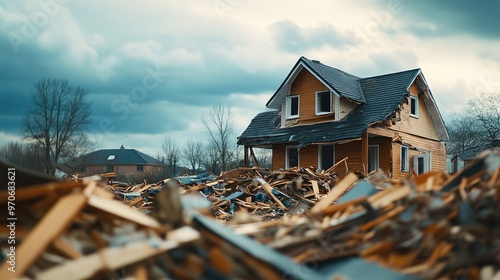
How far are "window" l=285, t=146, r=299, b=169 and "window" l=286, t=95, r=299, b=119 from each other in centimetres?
184

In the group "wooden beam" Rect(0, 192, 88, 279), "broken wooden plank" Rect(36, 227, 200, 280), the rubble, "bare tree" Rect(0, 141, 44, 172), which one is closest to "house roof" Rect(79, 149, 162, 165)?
"bare tree" Rect(0, 141, 44, 172)

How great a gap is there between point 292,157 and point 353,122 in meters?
4.90

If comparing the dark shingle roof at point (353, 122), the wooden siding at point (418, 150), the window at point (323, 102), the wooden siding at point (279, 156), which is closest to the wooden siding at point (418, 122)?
the wooden siding at point (418, 150)

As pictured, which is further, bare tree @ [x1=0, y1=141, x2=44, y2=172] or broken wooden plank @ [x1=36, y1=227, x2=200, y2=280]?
bare tree @ [x1=0, y1=141, x2=44, y2=172]

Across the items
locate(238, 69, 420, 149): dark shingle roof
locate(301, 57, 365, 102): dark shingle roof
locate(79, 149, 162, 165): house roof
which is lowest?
locate(79, 149, 162, 165): house roof

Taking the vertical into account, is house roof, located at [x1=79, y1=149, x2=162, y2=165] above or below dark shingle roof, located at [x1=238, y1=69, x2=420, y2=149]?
below

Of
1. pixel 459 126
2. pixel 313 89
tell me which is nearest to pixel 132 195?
pixel 313 89

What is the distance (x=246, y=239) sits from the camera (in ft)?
7.38

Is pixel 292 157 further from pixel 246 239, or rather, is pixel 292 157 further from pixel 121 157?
pixel 121 157

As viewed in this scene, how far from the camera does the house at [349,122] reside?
22984mm

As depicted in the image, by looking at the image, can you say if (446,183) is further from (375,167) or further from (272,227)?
(375,167)

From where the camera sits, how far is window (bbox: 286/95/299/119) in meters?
26.0

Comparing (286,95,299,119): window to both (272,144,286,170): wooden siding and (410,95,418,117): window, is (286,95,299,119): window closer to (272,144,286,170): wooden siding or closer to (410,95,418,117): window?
(272,144,286,170): wooden siding

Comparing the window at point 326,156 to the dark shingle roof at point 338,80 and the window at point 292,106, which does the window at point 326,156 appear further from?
the dark shingle roof at point 338,80
